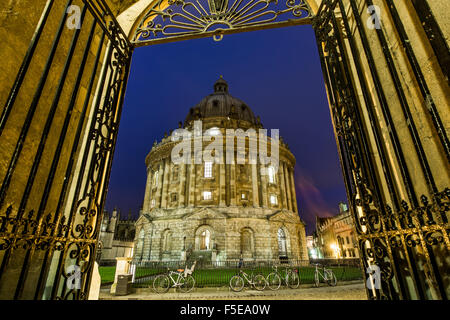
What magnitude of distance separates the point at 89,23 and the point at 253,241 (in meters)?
27.5

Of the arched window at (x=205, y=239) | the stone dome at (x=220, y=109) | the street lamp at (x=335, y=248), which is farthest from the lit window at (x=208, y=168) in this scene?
the street lamp at (x=335, y=248)

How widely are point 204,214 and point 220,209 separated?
2142 mm

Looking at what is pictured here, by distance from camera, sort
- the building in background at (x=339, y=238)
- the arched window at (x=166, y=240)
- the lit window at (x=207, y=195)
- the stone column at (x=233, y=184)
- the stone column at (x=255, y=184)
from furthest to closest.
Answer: the building in background at (x=339, y=238), the lit window at (x=207, y=195), the stone column at (x=255, y=184), the stone column at (x=233, y=184), the arched window at (x=166, y=240)

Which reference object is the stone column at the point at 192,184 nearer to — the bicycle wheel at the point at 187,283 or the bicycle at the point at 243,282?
the bicycle wheel at the point at 187,283

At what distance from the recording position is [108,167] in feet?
12.5

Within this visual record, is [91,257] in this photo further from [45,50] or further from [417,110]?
[417,110]

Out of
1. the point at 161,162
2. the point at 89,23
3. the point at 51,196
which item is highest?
the point at 161,162

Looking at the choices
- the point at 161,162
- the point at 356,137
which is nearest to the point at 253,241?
the point at 161,162

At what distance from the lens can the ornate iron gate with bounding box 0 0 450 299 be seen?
2.36 metres

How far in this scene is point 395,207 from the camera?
2596 millimetres

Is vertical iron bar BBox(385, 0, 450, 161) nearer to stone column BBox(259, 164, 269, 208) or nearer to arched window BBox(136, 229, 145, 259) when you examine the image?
stone column BBox(259, 164, 269, 208)

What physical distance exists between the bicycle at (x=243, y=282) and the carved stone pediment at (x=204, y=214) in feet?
52.7

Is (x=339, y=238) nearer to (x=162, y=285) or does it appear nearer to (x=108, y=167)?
(x=162, y=285)

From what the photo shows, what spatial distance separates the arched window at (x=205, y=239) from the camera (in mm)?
27609
